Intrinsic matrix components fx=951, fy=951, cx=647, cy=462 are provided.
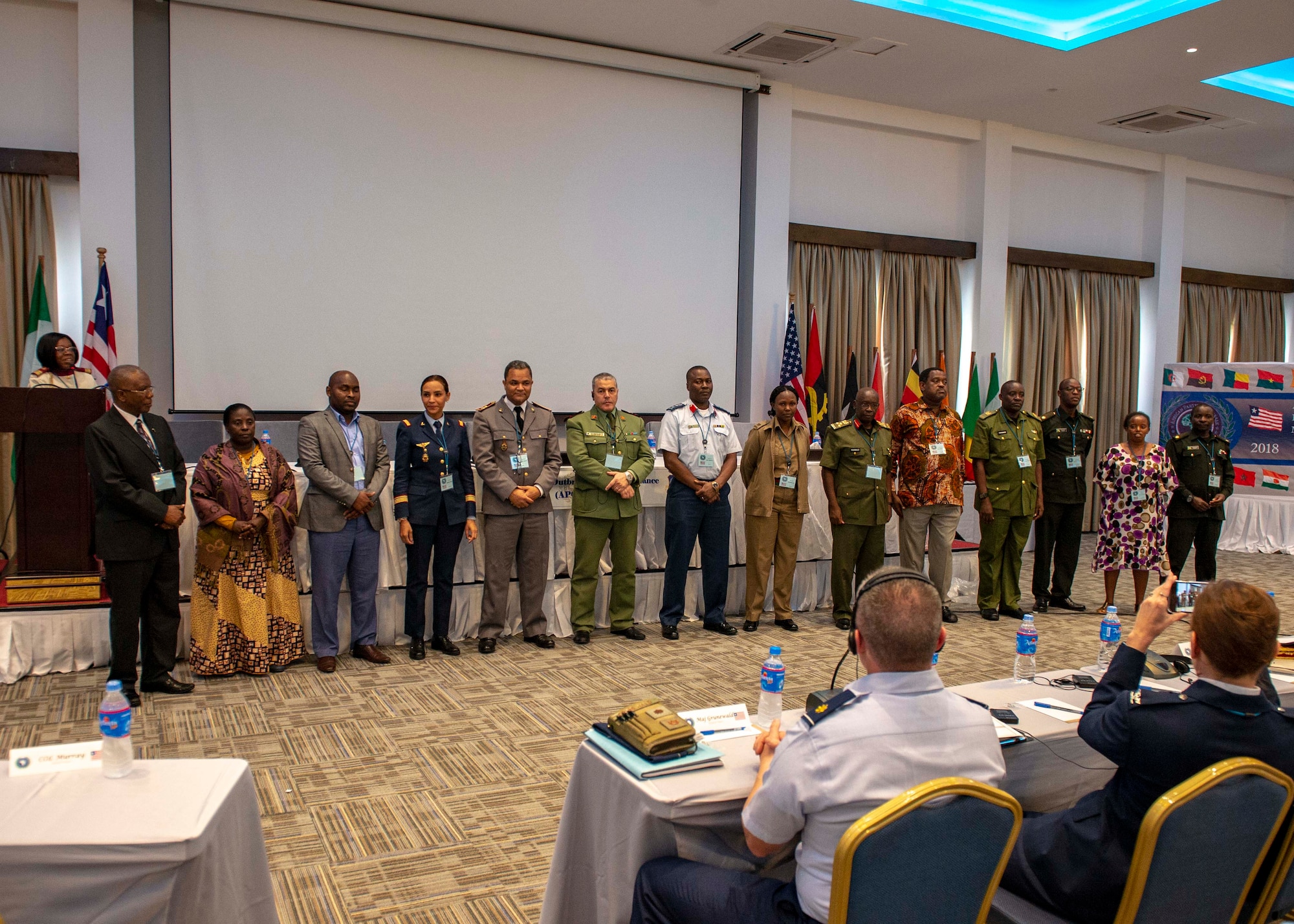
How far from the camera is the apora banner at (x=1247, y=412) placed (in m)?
9.16

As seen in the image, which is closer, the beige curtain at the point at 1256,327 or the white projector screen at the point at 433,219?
the white projector screen at the point at 433,219

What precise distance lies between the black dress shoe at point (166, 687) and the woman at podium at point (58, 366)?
173cm

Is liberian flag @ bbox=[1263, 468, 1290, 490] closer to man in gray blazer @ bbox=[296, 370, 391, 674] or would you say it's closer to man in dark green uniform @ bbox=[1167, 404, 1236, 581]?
man in dark green uniform @ bbox=[1167, 404, 1236, 581]

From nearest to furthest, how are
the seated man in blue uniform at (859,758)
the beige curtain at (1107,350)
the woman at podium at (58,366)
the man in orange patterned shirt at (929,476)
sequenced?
the seated man in blue uniform at (859,758) < the woman at podium at (58,366) < the man in orange patterned shirt at (929,476) < the beige curtain at (1107,350)

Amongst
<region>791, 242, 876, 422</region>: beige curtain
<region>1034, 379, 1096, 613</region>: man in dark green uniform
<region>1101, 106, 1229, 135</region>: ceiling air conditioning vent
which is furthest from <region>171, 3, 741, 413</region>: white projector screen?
<region>1101, 106, 1229, 135</region>: ceiling air conditioning vent

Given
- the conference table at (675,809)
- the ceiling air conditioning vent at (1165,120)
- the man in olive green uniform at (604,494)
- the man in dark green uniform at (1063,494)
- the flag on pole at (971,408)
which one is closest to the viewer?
the conference table at (675,809)

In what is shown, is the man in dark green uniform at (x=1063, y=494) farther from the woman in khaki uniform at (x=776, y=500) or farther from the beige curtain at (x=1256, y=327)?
the beige curtain at (x=1256, y=327)

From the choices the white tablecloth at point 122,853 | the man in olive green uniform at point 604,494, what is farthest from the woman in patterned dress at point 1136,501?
the white tablecloth at point 122,853

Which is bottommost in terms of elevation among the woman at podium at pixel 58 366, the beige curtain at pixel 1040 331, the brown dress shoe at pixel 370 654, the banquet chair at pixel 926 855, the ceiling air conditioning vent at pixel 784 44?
the brown dress shoe at pixel 370 654

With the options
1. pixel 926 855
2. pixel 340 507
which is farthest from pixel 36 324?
pixel 926 855

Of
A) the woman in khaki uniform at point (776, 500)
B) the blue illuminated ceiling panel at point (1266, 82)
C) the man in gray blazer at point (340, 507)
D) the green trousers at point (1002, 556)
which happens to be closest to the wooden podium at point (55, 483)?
the man in gray blazer at point (340, 507)

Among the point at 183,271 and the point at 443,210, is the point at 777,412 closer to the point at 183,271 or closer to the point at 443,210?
the point at 443,210

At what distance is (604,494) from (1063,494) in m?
3.22

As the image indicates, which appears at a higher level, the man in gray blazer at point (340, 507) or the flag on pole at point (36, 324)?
the flag on pole at point (36, 324)
